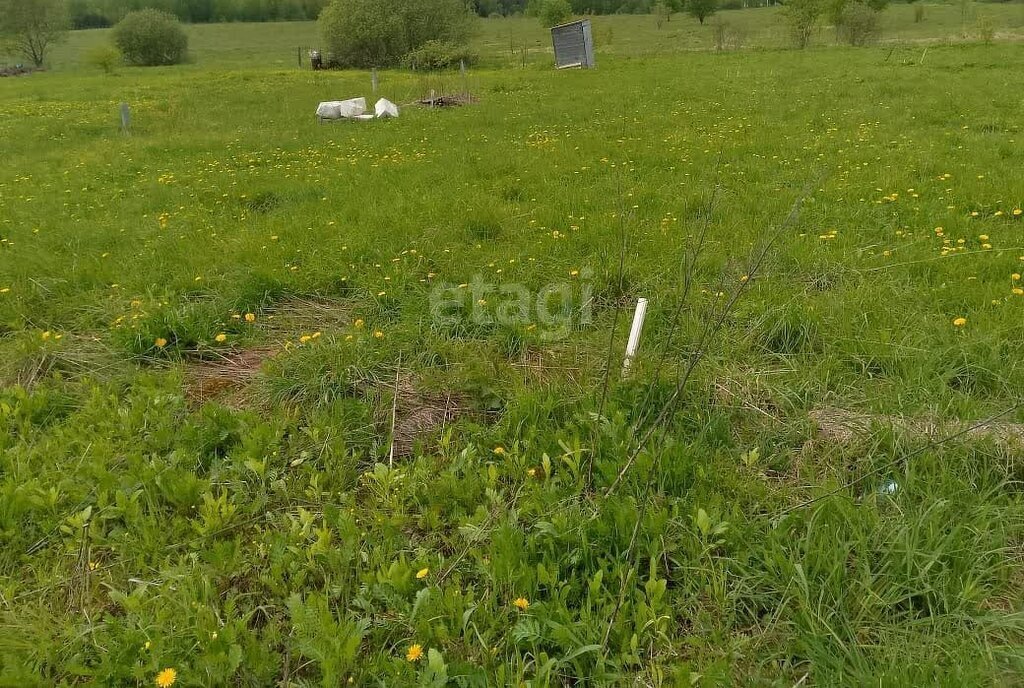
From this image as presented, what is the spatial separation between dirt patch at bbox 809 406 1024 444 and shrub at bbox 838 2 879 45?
1818 inches

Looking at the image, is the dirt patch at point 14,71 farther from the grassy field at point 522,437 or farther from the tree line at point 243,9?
the grassy field at point 522,437

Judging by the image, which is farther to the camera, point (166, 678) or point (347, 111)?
point (347, 111)

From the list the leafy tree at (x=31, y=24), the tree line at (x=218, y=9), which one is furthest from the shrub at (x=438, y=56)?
the tree line at (x=218, y=9)

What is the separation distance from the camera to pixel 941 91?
1434 centimetres

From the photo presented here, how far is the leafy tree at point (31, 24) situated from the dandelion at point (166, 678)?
80123 mm

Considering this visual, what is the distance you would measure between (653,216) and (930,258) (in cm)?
252

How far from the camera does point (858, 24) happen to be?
39.5 meters

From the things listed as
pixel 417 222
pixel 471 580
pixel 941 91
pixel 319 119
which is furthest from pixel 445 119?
pixel 471 580

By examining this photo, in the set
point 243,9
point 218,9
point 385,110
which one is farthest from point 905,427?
point 218,9

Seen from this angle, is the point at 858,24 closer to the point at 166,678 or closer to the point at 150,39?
the point at 166,678

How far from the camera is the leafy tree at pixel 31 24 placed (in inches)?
2391

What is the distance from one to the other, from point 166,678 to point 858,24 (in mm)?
49325

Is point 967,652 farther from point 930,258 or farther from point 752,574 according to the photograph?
point 930,258

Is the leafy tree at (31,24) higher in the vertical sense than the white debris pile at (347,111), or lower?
higher
